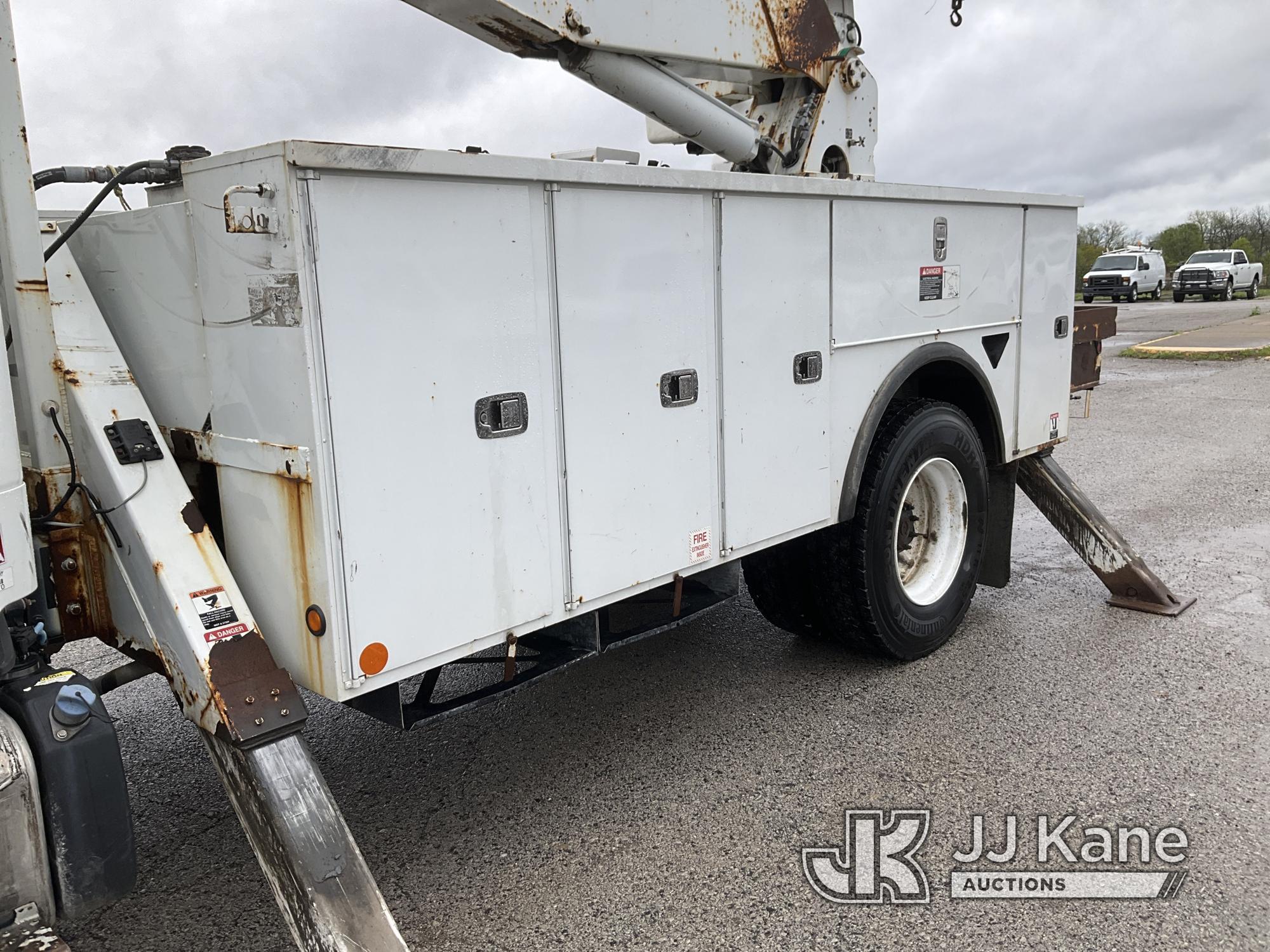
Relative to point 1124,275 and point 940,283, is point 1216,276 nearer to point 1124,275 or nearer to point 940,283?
point 1124,275

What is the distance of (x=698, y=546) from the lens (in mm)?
3404

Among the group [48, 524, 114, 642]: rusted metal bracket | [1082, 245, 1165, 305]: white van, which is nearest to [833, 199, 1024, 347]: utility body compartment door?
[48, 524, 114, 642]: rusted metal bracket

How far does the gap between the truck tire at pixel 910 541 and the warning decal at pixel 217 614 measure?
2.49 m

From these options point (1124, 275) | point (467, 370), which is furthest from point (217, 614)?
point (1124, 275)

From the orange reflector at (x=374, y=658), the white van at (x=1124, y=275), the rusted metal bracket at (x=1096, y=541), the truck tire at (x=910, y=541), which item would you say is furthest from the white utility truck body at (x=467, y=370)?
the white van at (x=1124, y=275)

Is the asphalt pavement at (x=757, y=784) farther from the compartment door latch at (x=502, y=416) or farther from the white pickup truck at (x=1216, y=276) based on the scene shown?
the white pickup truck at (x=1216, y=276)

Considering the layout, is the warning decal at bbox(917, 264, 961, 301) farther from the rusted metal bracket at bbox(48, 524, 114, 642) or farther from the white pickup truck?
the white pickup truck

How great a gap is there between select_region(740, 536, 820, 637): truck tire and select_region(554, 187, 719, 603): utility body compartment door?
1.15 m

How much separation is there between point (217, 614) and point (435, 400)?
0.73 meters

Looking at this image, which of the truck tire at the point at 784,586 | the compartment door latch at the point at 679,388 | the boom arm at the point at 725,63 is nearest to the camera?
the compartment door latch at the point at 679,388

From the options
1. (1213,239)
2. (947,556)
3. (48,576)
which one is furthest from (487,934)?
(1213,239)

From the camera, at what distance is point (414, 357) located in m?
2.57

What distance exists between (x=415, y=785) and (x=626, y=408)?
63.2 inches

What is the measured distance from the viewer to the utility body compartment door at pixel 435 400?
244cm
